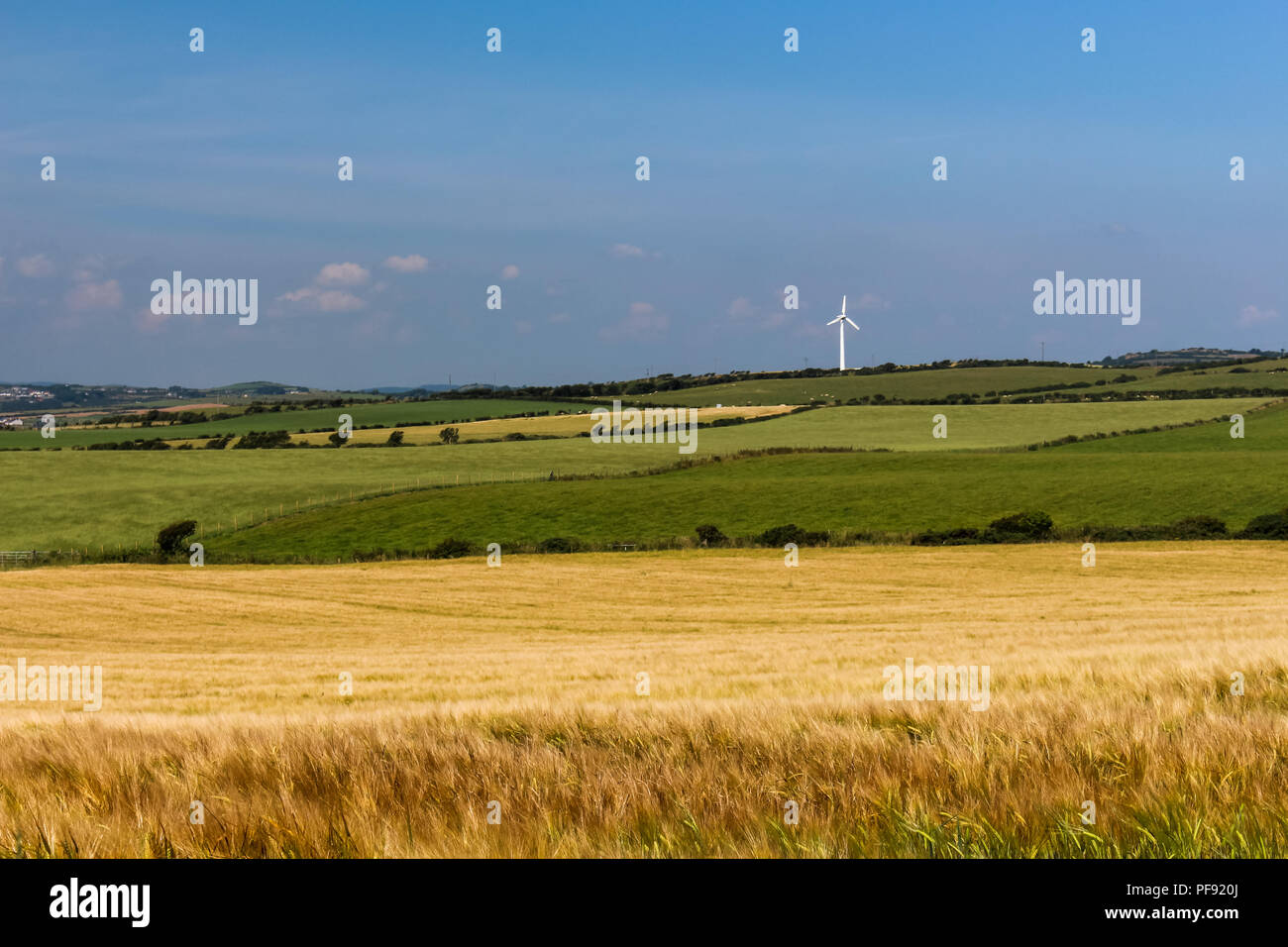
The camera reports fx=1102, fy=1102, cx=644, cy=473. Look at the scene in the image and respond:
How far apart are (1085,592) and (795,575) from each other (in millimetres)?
12395

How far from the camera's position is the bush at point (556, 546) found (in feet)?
197

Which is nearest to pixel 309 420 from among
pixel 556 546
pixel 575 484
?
pixel 575 484

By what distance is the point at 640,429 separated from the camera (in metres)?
119

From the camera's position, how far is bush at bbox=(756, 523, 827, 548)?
198 feet

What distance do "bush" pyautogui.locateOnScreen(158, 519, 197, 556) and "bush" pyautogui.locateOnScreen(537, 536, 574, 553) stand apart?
21301 mm

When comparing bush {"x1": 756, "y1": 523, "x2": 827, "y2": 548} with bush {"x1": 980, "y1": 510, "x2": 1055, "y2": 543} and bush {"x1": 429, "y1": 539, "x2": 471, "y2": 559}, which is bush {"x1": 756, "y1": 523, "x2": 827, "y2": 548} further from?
bush {"x1": 429, "y1": 539, "x2": 471, "y2": 559}

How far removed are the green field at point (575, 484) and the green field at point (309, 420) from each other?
2507 cm

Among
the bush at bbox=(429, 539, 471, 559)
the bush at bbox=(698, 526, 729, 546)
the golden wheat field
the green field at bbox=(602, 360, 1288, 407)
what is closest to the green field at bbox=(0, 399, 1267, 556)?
the bush at bbox=(698, 526, 729, 546)

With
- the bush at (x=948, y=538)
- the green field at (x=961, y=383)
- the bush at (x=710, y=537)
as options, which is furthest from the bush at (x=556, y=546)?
the green field at (x=961, y=383)

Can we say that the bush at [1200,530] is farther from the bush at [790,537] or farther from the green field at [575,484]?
the bush at [790,537]

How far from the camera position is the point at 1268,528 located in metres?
58.0

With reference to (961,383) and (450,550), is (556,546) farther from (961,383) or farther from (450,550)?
(961,383)

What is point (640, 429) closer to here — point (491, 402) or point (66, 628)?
point (491, 402)

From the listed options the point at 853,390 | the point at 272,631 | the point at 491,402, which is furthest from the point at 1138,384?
the point at 272,631
